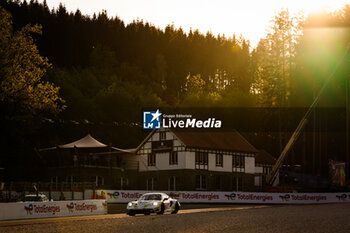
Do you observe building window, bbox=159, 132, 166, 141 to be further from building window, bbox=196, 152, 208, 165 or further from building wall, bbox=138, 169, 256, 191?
building window, bbox=196, 152, 208, 165

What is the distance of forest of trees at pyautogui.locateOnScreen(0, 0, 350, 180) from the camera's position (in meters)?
62.7

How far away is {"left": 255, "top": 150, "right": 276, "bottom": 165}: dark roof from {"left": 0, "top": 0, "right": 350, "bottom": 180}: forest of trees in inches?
308

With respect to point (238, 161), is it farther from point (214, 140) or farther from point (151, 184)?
point (151, 184)

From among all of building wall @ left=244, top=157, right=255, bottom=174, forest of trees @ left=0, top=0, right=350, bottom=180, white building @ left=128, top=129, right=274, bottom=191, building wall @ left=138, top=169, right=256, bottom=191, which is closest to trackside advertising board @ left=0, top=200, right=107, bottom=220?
forest of trees @ left=0, top=0, right=350, bottom=180

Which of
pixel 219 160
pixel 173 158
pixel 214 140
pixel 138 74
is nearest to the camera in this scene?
pixel 173 158

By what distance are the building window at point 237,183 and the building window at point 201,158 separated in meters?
5.34

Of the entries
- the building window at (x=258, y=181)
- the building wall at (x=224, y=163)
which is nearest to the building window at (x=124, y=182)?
the building wall at (x=224, y=163)

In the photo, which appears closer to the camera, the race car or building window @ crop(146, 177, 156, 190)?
the race car

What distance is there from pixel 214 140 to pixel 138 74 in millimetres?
91945

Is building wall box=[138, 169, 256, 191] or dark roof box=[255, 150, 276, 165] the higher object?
dark roof box=[255, 150, 276, 165]

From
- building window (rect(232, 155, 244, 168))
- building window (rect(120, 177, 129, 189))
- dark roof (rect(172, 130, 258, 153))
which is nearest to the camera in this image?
building window (rect(120, 177, 129, 189))

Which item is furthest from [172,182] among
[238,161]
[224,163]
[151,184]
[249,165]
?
[249,165]

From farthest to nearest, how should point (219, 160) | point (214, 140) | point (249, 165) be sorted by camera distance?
point (249, 165), point (214, 140), point (219, 160)

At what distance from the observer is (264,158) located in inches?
3583
